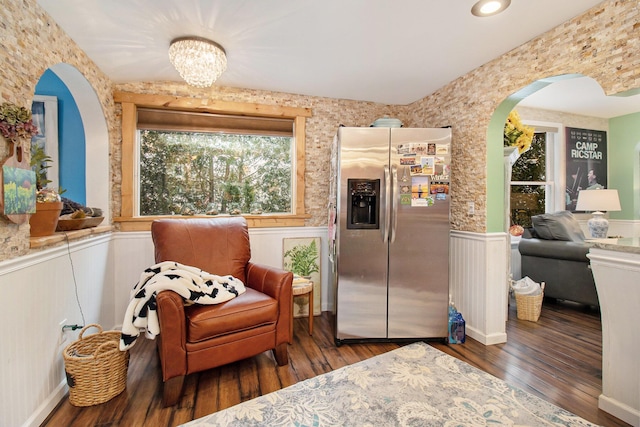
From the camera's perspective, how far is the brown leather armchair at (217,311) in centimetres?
167

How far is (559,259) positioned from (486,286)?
5.37ft

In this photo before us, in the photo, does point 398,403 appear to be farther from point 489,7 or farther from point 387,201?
point 489,7

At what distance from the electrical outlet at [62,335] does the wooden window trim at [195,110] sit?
41.8 inches


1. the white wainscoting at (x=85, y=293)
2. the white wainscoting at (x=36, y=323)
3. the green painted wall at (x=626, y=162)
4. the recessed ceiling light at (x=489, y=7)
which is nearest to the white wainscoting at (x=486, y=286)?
the white wainscoting at (x=85, y=293)

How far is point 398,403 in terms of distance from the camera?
5.51 ft

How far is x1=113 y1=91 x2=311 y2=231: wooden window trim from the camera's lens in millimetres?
2658

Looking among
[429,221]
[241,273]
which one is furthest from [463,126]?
[241,273]

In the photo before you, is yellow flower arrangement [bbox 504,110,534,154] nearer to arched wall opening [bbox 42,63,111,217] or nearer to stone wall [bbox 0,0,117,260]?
stone wall [bbox 0,0,117,260]

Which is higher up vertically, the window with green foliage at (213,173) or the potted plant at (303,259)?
the window with green foliage at (213,173)

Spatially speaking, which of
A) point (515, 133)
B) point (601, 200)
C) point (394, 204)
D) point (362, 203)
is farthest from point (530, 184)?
point (362, 203)

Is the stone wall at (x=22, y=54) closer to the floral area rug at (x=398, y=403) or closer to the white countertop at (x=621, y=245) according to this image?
the floral area rug at (x=398, y=403)

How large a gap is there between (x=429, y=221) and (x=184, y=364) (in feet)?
6.67

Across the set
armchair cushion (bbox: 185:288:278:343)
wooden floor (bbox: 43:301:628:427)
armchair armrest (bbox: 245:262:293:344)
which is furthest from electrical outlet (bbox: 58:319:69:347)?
armchair armrest (bbox: 245:262:293:344)

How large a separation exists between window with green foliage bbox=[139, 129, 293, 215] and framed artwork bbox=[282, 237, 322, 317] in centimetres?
40
